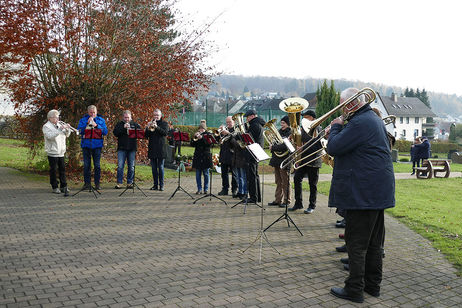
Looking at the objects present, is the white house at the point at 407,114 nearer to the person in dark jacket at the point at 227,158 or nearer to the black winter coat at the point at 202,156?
the person in dark jacket at the point at 227,158

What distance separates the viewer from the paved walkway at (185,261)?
4.44 m

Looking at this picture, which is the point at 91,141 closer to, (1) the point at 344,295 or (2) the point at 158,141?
(2) the point at 158,141

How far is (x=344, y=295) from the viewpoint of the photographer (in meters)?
4.51

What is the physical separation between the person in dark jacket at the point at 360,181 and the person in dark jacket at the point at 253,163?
17.7ft

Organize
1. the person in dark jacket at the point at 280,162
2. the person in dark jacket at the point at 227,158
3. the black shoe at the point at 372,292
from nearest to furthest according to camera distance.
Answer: the black shoe at the point at 372,292 → the person in dark jacket at the point at 280,162 → the person in dark jacket at the point at 227,158

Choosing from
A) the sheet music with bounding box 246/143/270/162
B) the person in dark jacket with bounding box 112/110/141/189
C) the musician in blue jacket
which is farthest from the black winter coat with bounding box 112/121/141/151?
the sheet music with bounding box 246/143/270/162

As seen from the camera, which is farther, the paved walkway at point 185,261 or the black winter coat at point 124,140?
the black winter coat at point 124,140

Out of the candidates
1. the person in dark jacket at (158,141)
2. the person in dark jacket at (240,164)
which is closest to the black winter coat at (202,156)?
the person in dark jacket at (240,164)

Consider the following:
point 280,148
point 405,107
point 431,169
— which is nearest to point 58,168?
point 280,148

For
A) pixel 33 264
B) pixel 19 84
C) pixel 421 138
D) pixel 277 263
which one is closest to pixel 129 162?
pixel 19 84

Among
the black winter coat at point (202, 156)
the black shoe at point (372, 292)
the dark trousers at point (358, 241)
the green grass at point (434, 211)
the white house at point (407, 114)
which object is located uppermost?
the white house at point (407, 114)

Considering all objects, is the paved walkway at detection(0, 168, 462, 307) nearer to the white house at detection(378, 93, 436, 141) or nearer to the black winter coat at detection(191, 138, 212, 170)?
the black winter coat at detection(191, 138, 212, 170)

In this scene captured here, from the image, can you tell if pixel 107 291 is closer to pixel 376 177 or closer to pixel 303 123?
pixel 376 177

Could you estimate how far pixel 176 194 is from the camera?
11195 millimetres
